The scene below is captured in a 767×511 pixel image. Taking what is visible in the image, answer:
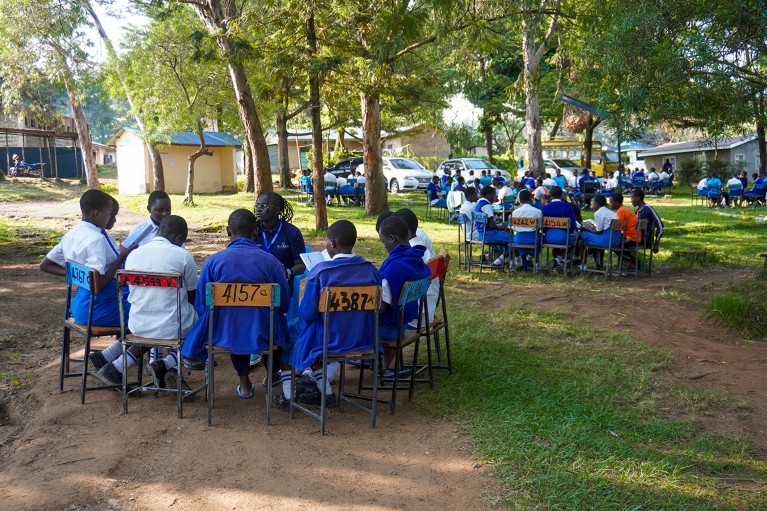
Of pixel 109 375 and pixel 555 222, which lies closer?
pixel 109 375

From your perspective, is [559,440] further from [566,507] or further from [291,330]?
[291,330]

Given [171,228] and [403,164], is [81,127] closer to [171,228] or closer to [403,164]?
[403,164]

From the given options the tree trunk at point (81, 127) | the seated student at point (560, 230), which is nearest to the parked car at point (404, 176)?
the tree trunk at point (81, 127)

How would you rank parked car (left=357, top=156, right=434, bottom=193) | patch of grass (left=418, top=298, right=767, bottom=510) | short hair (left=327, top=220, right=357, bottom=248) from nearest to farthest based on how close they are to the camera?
patch of grass (left=418, top=298, right=767, bottom=510)
short hair (left=327, top=220, right=357, bottom=248)
parked car (left=357, top=156, right=434, bottom=193)

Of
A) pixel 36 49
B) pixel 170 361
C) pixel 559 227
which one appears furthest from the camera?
pixel 36 49

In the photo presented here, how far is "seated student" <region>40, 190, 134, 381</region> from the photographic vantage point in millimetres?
5164

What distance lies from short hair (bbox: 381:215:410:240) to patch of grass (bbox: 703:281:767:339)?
3901mm

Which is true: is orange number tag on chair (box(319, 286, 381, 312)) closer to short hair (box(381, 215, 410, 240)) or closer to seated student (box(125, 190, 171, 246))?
short hair (box(381, 215, 410, 240))

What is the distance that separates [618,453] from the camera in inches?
159

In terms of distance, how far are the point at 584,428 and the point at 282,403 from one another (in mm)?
2012

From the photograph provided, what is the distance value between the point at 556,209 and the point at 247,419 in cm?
624

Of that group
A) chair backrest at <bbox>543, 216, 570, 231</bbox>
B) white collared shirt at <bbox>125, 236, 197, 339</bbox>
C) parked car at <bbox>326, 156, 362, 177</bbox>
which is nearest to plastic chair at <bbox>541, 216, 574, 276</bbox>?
chair backrest at <bbox>543, 216, 570, 231</bbox>

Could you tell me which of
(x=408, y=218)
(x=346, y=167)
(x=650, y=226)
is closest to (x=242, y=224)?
(x=408, y=218)

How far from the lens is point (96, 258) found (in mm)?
5152
